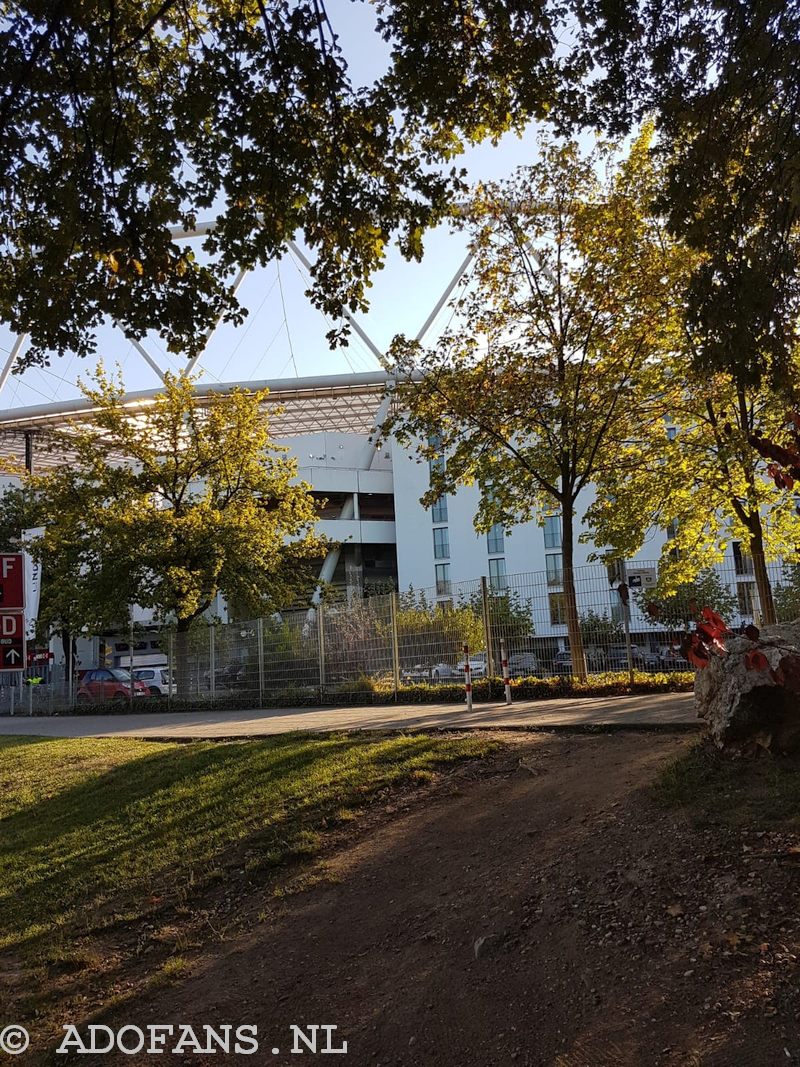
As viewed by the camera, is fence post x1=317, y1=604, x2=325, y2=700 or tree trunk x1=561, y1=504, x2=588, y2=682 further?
fence post x1=317, y1=604, x2=325, y2=700

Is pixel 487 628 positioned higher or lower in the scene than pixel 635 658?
higher

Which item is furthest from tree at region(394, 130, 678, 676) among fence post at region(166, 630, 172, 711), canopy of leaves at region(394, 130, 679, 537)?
fence post at region(166, 630, 172, 711)

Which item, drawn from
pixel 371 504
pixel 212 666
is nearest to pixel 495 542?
pixel 371 504

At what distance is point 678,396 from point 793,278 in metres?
9.35

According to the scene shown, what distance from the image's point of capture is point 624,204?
14.3m

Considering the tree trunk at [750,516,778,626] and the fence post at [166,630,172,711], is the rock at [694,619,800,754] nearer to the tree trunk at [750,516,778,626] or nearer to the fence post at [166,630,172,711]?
the tree trunk at [750,516,778,626]

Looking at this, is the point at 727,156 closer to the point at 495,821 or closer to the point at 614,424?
the point at 495,821

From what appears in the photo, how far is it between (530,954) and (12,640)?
368 inches

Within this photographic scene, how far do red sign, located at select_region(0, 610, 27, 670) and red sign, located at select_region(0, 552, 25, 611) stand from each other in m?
0.13

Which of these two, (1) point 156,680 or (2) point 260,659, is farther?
(1) point 156,680

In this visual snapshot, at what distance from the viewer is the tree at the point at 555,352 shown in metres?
14.3

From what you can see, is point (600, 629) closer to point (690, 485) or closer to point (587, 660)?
point (587, 660)

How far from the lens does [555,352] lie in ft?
50.3

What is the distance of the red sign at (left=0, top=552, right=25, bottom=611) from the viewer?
1093cm
